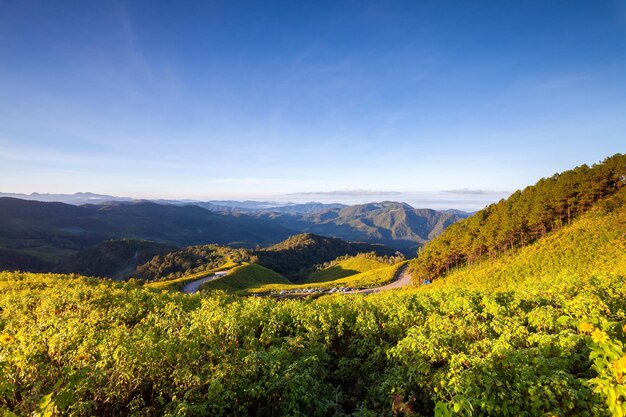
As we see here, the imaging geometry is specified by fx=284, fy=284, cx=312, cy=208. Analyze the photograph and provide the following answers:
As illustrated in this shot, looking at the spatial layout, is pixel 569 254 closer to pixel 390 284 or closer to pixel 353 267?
pixel 390 284

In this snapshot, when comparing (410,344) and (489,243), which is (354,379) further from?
(489,243)

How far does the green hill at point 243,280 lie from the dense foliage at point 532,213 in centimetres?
6201

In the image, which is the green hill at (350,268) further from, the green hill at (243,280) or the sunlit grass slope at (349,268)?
the green hill at (243,280)

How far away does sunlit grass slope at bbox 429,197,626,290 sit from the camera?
39281mm

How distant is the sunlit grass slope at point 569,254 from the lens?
3928 cm

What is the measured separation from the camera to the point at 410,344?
9.79 m

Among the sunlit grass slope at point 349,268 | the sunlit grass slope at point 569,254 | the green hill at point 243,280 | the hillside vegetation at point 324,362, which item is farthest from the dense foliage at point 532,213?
the sunlit grass slope at point 349,268

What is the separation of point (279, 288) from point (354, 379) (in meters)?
81.1

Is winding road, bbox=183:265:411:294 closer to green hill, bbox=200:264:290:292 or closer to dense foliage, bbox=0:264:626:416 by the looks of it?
green hill, bbox=200:264:290:292

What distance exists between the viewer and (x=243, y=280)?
10238 centimetres

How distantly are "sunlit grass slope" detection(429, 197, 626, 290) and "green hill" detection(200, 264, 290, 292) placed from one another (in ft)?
218

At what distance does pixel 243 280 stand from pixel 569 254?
3513 inches

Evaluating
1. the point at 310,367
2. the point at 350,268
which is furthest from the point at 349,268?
the point at 310,367

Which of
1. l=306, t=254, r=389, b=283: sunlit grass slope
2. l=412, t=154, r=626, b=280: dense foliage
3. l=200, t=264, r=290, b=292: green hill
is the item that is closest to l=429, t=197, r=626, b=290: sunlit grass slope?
l=412, t=154, r=626, b=280: dense foliage
